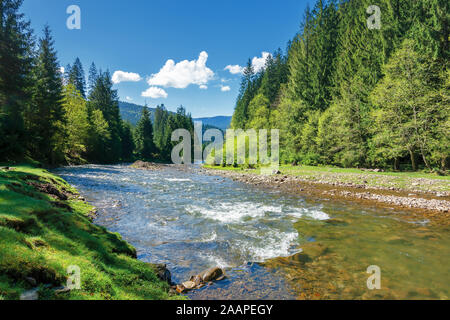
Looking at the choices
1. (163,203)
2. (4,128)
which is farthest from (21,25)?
(163,203)

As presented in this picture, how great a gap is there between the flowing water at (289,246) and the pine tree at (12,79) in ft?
52.3

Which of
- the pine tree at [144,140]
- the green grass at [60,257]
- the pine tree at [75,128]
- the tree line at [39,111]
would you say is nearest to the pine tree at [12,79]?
the tree line at [39,111]

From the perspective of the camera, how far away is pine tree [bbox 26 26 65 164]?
3334 centimetres

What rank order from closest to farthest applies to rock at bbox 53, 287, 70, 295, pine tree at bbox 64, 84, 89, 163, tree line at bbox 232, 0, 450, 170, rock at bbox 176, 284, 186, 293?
rock at bbox 53, 287, 70, 295 → rock at bbox 176, 284, 186, 293 → tree line at bbox 232, 0, 450, 170 → pine tree at bbox 64, 84, 89, 163

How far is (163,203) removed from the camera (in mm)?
16703

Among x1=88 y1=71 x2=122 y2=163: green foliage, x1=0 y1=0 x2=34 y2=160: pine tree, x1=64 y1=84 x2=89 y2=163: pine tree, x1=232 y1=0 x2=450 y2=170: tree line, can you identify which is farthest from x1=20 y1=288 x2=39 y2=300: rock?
x1=88 y1=71 x2=122 y2=163: green foliage

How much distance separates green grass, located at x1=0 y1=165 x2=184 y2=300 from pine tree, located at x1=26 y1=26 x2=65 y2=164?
32826 millimetres

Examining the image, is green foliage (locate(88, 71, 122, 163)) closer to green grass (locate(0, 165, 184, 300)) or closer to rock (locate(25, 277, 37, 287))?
green grass (locate(0, 165, 184, 300))

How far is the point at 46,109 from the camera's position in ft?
113

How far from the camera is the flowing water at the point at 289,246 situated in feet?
20.9

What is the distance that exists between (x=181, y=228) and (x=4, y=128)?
82.0 feet

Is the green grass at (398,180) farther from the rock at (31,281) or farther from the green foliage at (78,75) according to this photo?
the green foliage at (78,75)

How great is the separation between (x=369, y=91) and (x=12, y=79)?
49592 mm

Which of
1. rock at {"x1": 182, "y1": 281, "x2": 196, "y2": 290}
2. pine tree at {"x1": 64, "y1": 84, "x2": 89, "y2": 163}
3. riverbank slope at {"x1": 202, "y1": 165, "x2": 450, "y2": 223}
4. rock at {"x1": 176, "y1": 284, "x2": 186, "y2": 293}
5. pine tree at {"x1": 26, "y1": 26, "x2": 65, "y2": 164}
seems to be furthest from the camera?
pine tree at {"x1": 64, "y1": 84, "x2": 89, "y2": 163}
